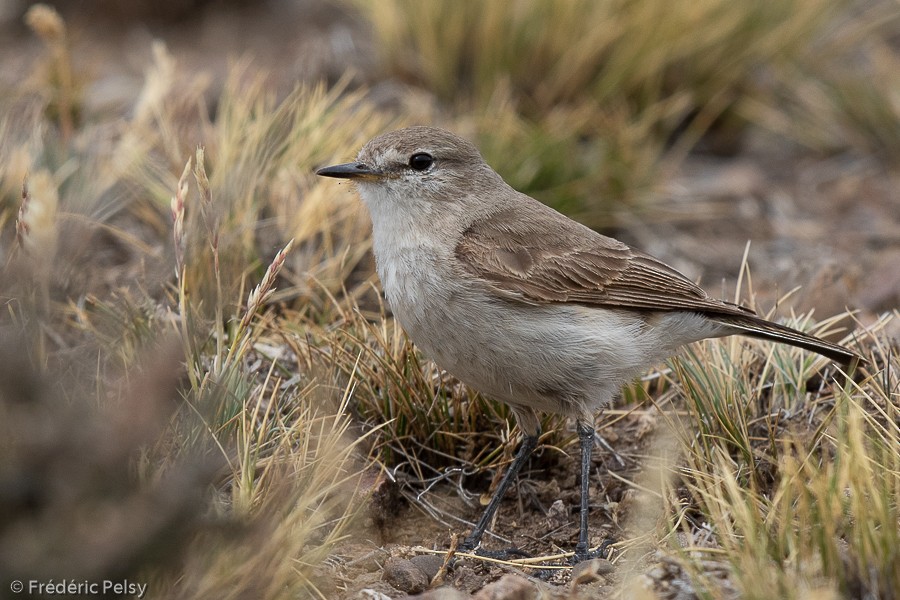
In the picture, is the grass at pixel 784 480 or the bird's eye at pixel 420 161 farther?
the bird's eye at pixel 420 161

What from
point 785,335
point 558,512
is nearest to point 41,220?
point 558,512

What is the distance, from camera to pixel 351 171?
199 inches

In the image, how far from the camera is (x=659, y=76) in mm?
9500

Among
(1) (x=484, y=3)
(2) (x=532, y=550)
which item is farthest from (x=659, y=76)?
(2) (x=532, y=550)

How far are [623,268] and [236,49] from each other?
800 cm

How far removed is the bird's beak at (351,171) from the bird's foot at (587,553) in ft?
6.81

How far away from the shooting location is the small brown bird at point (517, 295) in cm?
465

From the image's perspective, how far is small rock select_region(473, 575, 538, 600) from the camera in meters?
3.67

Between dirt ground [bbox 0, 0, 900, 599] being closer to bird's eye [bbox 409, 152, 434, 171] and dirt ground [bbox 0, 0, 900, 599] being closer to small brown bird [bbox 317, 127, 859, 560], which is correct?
small brown bird [bbox 317, 127, 859, 560]

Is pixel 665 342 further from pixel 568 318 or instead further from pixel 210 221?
pixel 210 221

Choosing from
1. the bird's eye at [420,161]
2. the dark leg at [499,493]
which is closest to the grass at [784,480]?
the dark leg at [499,493]

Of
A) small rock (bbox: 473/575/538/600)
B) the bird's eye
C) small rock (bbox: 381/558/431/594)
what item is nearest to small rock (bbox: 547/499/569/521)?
small rock (bbox: 381/558/431/594)

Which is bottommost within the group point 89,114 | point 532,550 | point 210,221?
point 532,550

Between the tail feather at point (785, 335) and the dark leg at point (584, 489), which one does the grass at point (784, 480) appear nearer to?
the tail feather at point (785, 335)
